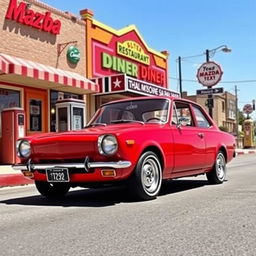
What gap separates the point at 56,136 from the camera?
698 centimetres

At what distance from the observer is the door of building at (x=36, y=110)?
17.6m

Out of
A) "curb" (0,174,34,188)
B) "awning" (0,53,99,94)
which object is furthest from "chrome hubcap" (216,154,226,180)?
"awning" (0,53,99,94)

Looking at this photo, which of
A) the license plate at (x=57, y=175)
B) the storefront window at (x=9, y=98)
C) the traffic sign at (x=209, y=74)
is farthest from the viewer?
the traffic sign at (x=209, y=74)

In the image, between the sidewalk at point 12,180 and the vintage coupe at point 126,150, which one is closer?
the vintage coupe at point 126,150

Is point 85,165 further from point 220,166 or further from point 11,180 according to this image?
point 11,180

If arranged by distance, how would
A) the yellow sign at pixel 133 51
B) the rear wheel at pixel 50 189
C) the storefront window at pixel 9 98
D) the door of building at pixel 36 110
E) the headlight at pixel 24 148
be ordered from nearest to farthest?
the headlight at pixel 24 148 → the rear wheel at pixel 50 189 → the storefront window at pixel 9 98 → the door of building at pixel 36 110 → the yellow sign at pixel 133 51

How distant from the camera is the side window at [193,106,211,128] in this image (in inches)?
359

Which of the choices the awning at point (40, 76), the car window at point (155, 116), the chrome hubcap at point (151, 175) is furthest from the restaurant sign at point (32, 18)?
the chrome hubcap at point (151, 175)

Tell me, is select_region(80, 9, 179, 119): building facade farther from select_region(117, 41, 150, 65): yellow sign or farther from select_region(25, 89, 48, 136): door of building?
select_region(25, 89, 48, 136): door of building

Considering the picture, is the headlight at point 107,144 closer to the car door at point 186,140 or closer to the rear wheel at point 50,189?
the rear wheel at point 50,189

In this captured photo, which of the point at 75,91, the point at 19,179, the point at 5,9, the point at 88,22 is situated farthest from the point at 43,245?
the point at 88,22

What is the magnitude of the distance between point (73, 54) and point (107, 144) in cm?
1345

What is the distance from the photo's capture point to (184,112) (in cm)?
869

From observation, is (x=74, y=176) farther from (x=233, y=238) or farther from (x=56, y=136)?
(x=233, y=238)
